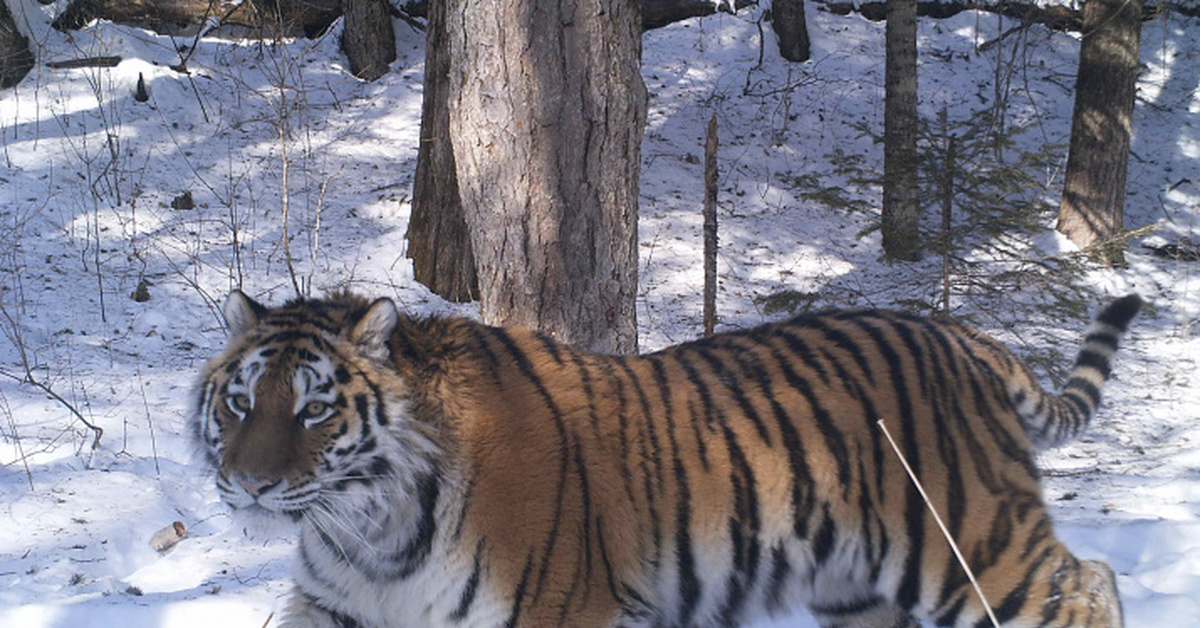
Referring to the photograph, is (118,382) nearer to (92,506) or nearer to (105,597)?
(92,506)

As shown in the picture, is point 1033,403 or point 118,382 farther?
point 118,382

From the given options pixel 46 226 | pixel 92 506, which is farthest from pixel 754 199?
pixel 92 506

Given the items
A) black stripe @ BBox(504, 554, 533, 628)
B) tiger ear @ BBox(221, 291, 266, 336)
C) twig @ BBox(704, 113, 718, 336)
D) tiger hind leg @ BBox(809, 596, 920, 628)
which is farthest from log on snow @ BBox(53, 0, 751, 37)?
black stripe @ BBox(504, 554, 533, 628)

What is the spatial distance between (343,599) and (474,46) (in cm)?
247

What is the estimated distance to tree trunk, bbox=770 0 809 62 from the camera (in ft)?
44.4

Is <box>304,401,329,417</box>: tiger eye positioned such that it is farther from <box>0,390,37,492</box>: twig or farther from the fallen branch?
the fallen branch

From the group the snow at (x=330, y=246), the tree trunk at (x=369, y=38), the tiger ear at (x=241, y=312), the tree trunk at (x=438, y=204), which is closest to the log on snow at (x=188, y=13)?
the snow at (x=330, y=246)

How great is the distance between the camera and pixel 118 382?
21.2 feet

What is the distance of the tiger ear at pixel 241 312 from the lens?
2951 mm

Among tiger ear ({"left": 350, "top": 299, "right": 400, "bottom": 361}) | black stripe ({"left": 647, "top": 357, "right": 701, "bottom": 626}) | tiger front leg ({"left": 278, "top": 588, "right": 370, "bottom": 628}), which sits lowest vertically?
tiger front leg ({"left": 278, "top": 588, "right": 370, "bottom": 628})

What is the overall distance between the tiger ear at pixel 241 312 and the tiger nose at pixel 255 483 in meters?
0.51

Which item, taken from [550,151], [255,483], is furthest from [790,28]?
[255,483]

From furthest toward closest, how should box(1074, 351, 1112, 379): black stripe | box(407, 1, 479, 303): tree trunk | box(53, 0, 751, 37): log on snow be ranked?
1. box(53, 0, 751, 37): log on snow
2. box(407, 1, 479, 303): tree trunk
3. box(1074, 351, 1112, 379): black stripe

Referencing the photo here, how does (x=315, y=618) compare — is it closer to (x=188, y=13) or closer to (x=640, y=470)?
(x=640, y=470)
